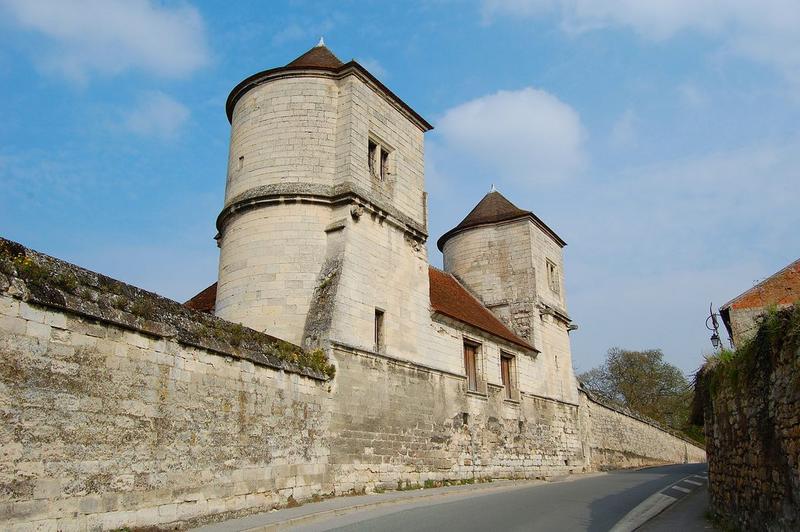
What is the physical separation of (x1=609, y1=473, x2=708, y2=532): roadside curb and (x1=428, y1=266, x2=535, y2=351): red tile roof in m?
6.92

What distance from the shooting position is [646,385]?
4659cm

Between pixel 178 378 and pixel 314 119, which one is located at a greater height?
pixel 314 119

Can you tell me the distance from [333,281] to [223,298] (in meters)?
2.86

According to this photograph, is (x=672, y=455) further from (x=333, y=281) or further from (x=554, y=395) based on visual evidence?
(x=333, y=281)

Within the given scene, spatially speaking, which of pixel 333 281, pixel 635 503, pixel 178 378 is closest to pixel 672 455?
pixel 635 503

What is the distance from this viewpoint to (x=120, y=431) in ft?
26.0

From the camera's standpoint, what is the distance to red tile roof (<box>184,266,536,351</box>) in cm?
1845

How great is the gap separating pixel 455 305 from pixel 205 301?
790 cm

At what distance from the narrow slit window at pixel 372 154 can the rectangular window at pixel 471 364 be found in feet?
20.3

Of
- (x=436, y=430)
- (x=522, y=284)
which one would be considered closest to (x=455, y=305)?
(x=522, y=284)

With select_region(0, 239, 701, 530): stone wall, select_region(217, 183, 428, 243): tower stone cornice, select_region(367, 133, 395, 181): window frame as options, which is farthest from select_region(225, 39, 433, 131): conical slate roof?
select_region(0, 239, 701, 530): stone wall

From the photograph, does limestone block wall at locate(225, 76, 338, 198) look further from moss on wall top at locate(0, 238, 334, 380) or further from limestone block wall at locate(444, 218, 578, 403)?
limestone block wall at locate(444, 218, 578, 403)

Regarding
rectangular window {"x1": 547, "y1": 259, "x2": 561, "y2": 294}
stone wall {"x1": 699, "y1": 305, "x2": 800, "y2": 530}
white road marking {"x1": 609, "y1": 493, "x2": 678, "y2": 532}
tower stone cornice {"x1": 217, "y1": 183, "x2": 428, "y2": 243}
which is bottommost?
white road marking {"x1": 609, "y1": 493, "x2": 678, "y2": 532}

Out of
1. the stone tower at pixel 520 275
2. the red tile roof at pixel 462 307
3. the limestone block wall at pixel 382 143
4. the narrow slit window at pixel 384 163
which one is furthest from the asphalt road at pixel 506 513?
the stone tower at pixel 520 275
